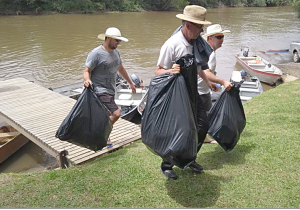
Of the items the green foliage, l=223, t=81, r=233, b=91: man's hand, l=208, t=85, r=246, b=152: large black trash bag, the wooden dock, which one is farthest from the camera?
the green foliage

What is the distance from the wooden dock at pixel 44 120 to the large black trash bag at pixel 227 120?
233 cm

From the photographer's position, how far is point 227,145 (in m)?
4.04

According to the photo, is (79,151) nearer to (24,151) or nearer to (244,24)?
(24,151)

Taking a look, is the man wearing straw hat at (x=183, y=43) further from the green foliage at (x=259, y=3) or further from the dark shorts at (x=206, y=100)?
the green foliage at (x=259, y=3)

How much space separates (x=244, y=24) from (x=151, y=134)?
3675 centimetres

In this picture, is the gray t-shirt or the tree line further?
the tree line

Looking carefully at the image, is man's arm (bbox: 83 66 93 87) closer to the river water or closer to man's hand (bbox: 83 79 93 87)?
man's hand (bbox: 83 79 93 87)

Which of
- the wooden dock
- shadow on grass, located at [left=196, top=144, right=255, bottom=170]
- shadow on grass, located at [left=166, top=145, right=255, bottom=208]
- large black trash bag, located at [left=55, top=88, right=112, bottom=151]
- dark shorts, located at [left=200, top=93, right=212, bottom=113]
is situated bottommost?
the wooden dock

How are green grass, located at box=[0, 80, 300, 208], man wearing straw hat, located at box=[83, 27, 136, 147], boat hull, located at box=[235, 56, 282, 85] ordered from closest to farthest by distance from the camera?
green grass, located at box=[0, 80, 300, 208] → man wearing straw hat, located at box=[83, 27, 136, 147] → boat hull, located at box=[235, 56, 282, 85]

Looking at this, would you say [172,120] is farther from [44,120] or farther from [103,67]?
[44,120]

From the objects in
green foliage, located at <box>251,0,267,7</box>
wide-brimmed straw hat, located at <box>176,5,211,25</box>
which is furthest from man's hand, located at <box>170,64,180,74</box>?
green foliage, located at <box>251,0,267,7</box>

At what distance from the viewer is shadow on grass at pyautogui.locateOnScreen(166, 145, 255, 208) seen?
3.18m

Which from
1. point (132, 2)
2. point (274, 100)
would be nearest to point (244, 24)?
point (132, 2)

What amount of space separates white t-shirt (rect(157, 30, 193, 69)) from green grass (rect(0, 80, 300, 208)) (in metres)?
1.27
